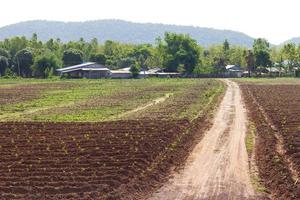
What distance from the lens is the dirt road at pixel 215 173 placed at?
14.5 meters

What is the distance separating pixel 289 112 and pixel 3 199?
78.5ft

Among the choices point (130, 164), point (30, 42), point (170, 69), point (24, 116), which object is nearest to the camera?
point (130, 164)

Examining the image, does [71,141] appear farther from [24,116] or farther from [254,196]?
[24,116]

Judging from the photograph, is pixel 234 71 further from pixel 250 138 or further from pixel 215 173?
pixel 215 173

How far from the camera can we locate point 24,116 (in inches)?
1281

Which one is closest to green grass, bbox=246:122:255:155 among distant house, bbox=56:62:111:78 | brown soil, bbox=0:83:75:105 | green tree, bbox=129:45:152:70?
brown soil, bbox=0:83:75:105

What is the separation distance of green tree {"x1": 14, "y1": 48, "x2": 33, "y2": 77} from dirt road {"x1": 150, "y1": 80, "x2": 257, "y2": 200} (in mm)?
108733

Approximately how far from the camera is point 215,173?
55.5ft

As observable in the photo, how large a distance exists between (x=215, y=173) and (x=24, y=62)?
118785mm

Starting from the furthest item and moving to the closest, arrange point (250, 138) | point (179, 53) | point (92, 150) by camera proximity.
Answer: point (179, 53) < point (250, 138) < point (92, 150)

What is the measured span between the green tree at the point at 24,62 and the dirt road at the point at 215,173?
357 ft

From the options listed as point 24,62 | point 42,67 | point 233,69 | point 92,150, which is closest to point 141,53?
point 233,69

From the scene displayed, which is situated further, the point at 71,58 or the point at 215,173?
the point at 71,58

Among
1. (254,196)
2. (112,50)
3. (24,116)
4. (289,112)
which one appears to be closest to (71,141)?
(254,196)
